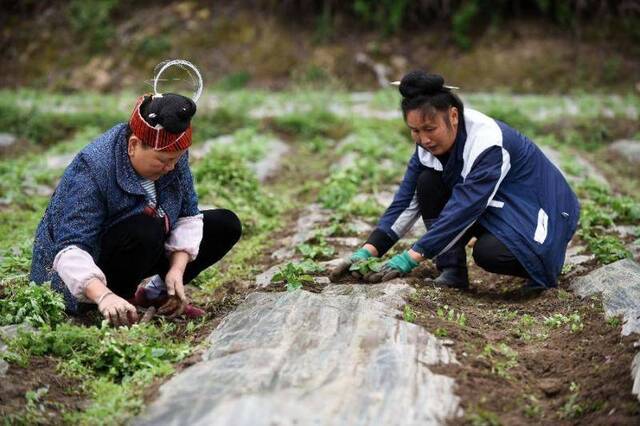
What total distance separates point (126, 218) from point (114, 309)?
588 millimetres

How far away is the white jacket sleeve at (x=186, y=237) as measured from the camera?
4578 millimetres

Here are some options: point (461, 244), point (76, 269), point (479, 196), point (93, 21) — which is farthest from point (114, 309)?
point (93, 21)

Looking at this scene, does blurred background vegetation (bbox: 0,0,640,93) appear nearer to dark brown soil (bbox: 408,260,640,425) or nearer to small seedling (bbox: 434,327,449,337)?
dark brown soil (bbox: 408,260,640,425)

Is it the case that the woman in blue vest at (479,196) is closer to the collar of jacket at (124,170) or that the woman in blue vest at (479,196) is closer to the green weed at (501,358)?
the green weed at (501,358)

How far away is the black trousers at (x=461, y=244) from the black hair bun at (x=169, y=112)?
1582 mm

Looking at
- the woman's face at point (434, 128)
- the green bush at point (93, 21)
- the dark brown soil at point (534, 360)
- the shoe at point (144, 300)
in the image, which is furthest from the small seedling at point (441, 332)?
the green bush at point (93, 21)

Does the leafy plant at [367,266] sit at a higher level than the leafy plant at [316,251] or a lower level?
higher

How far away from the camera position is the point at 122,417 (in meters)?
3.19

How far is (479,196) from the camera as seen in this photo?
468 centimetres

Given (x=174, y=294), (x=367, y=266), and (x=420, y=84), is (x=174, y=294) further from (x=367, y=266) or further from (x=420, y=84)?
(x=420, y=84)

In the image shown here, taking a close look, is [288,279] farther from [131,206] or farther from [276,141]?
[276,141]

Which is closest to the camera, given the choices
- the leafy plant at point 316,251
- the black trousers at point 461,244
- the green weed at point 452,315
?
the green weed at point 452,315

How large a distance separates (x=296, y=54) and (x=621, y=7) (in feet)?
17.7

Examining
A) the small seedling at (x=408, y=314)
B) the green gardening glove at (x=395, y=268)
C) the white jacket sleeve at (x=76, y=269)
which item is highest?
the white jacket sleeve at (x=76, y=269)
